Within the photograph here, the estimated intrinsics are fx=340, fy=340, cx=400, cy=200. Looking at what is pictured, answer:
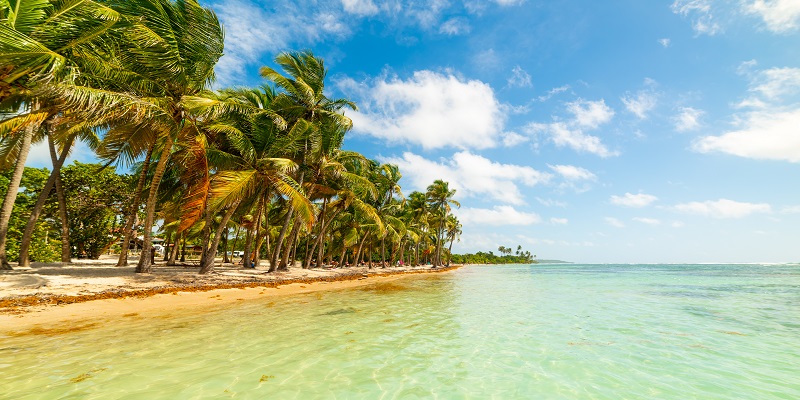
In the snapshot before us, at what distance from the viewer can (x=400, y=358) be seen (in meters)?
5.73

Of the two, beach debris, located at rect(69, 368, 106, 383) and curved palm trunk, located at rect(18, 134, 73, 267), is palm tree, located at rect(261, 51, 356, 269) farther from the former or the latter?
beach debris, located at rect(69, 368, 106, 383)

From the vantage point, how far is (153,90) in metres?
13.8

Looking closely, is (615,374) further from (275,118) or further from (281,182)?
(275,118)

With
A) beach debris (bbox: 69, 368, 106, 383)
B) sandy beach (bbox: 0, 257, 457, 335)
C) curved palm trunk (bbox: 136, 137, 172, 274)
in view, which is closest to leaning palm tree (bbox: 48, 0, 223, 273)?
curved palm trunk (bbox: 136, 137, 172, 274)

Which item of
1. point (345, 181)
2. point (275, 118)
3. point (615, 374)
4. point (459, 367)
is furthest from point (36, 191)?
point (615, 374)

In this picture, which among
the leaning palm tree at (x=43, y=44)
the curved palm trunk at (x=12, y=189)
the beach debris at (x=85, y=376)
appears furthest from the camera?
the curved palm trunk at (x=12, y=189)

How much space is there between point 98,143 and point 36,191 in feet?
17.7

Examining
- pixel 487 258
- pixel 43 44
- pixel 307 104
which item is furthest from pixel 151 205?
pixel 487 258

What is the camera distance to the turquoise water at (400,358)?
4375 mm

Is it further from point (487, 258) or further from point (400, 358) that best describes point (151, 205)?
point (487, 258)

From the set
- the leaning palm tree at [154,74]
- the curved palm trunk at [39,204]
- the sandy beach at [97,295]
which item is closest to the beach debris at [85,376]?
the sandy beach at [97,295]

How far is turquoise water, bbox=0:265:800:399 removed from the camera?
4375 mm

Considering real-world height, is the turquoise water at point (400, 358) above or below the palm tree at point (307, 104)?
below

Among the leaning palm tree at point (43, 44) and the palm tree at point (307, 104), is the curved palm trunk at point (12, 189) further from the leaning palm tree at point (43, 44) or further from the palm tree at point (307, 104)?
the palm tree at point (307, 104)
